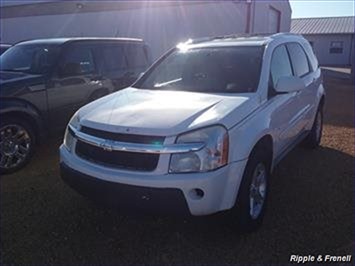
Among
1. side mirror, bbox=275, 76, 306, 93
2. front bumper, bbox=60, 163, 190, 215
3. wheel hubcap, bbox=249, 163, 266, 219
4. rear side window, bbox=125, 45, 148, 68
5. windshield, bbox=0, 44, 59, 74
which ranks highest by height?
side mirror, bbox=275, 76, 306, 93

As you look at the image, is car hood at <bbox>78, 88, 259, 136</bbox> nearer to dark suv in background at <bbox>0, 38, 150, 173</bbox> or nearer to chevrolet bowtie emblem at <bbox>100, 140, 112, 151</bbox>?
chevrolet bowtie emblem at <bbox>100, 140, 112, 151</bbox>

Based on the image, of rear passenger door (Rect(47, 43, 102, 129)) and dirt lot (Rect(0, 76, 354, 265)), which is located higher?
rear passenger door (Rect(47, 43, 102, 129))

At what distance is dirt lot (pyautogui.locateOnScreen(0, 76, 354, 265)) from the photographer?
3154 millimetres

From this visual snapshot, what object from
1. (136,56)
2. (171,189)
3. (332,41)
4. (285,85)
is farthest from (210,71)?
(332,41)

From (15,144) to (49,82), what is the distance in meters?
1.04

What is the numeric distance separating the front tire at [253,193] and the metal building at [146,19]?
12.6 m

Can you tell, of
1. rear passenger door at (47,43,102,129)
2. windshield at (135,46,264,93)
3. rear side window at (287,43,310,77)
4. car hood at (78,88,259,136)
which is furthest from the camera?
rear passenger door at (47,43,102,129)

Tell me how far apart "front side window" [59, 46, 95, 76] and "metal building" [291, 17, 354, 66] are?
37.5 metres

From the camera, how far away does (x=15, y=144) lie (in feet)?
16.5

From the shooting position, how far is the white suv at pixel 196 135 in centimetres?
290

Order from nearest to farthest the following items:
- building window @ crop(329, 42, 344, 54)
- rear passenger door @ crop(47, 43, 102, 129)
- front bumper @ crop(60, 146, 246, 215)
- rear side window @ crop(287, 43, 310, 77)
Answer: front bumper @ crop(60, 146, 246, 215), rear side window @ crop(287, 43, 310, 77), rear passenger door @ crop(47, 43, 102, 129), building window @ crop(329, 42, 344, 54)

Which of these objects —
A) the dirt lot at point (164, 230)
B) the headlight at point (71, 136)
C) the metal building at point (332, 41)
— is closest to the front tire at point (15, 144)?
the dirt lot at point (164, 230)

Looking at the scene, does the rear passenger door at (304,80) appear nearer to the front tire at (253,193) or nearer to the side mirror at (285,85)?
the side mirror at (285,85)

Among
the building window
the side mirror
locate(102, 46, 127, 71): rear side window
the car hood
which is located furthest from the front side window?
the building window
